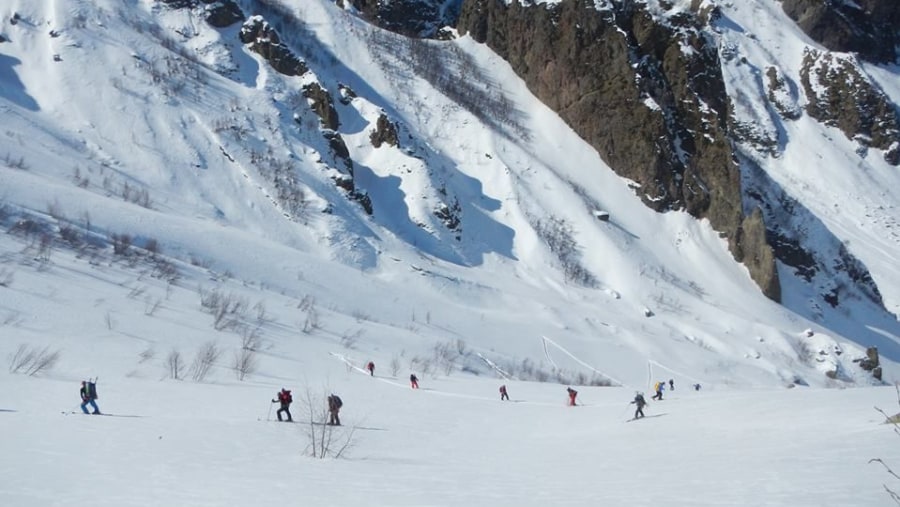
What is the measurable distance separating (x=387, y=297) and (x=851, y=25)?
77.7 meters

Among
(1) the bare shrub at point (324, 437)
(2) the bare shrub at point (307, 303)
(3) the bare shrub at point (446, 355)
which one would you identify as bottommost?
(1) the bare shrub at point (324, 437)

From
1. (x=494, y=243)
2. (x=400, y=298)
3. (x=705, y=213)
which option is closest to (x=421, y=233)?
(x=494, y=243)

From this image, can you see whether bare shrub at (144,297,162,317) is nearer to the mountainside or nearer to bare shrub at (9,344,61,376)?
the mountainside

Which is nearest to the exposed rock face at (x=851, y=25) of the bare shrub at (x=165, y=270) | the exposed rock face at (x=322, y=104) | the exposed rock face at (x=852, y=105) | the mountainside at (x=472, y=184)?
the mountainside at (x=472, y=184)

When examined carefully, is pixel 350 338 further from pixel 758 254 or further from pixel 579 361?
pixel 758 254

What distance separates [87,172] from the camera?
44.5 meters

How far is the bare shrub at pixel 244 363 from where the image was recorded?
25.2 metres

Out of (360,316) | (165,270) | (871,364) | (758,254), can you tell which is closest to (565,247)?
(758,254)

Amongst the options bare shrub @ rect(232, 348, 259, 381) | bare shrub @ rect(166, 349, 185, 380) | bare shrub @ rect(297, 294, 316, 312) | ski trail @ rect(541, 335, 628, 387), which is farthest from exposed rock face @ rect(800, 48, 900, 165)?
bare shrub @ rect(166, 349, 185, 380)

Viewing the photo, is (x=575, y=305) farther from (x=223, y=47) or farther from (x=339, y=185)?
(x=223, y=47)

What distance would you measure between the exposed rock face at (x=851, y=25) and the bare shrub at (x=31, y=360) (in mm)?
92998

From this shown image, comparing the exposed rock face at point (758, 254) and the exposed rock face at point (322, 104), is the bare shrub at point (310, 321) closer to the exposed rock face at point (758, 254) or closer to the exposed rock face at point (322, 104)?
the exposed rock face at point (322, 104)

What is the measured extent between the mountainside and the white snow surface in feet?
0.95

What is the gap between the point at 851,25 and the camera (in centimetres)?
8856
